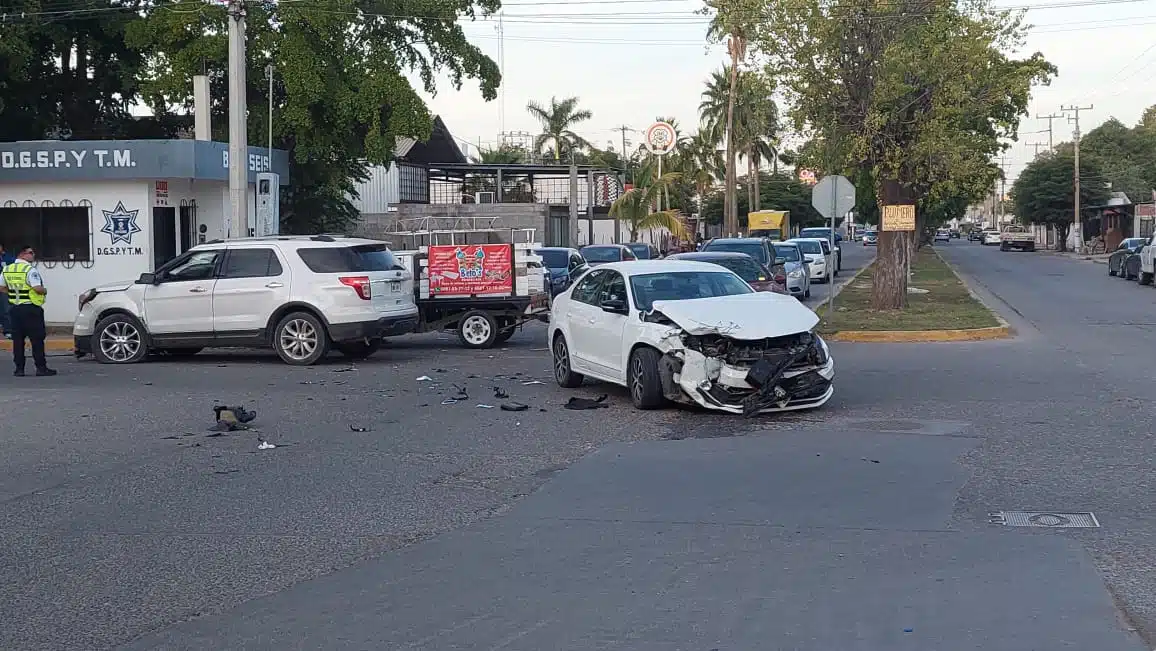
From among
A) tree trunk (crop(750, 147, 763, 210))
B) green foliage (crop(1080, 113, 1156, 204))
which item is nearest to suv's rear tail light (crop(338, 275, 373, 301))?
tree trunk (crop(750, 147, 763, 210))

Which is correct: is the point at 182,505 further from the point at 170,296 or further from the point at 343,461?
the point at 170,296

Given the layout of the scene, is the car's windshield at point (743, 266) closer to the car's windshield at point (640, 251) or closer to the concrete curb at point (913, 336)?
the concrete curb at point (913, 336)

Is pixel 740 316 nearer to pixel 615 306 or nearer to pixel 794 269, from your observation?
pixel 615 306

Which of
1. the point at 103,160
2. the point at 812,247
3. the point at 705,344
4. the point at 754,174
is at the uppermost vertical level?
the point at 754,174

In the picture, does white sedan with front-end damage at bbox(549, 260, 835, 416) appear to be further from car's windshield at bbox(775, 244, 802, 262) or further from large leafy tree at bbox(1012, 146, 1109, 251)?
large leafy tree at bbox(1012, 146, 1109, 251)

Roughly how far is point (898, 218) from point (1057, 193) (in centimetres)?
6515

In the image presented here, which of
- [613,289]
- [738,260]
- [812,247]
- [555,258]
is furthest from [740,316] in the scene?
[812,247]

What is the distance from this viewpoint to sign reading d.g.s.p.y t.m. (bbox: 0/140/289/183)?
24594 mm

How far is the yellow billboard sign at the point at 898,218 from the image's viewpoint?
79.8 feet

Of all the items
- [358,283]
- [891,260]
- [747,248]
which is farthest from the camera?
[747,248]

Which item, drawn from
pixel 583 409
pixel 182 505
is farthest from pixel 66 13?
pixel 182 505

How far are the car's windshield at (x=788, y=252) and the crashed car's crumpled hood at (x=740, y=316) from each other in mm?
19199

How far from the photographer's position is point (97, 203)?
25.3 m

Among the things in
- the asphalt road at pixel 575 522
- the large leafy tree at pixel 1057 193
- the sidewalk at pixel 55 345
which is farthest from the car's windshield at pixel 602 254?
the large leafy tree at pixel 1057 193
